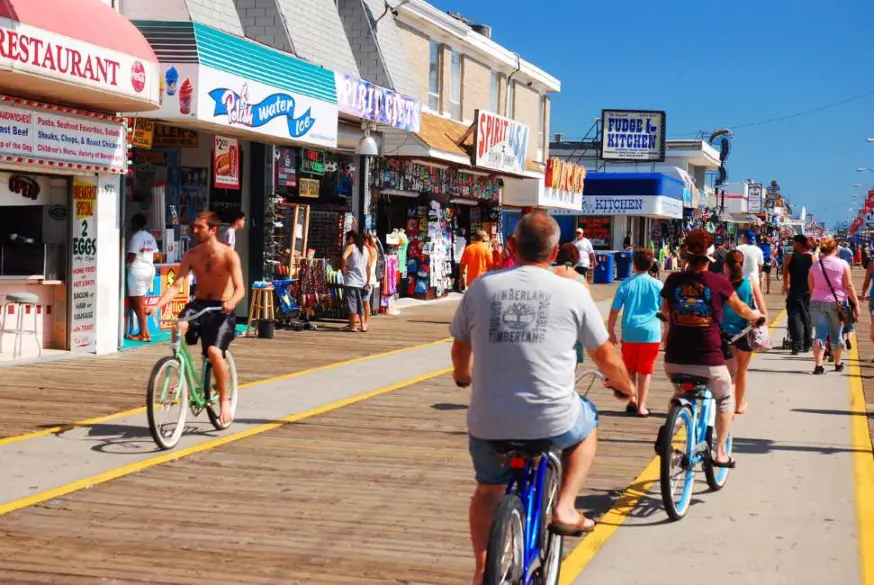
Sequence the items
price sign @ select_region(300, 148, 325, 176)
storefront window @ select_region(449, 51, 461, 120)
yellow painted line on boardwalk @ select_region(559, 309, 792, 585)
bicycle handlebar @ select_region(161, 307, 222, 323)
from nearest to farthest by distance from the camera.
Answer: yellow painted line on boardwalk @ select_region(559, 309, 792, 585) → bicycle handlebar @ select_region(161, 307, 222, 323) → price sign @ select_region(300, 148, 325, 176) → storefront window @ select_region(449, 51, 461, 120)

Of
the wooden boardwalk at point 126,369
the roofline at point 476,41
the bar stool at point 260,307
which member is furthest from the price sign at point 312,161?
the roofline at point 476,41

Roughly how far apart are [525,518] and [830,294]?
11.8 meters

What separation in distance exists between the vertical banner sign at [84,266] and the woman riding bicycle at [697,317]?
937cm

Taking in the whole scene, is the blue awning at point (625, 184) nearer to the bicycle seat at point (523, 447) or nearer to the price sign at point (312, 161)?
the price sign at point (312, 161)

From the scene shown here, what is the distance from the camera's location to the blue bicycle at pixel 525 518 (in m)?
4.42

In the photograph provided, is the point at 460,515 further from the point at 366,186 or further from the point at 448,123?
the point at 448,123

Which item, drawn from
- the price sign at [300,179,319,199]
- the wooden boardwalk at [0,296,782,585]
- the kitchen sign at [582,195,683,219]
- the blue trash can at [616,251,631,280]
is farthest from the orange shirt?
the kitchen sign at [582,195,683,219]

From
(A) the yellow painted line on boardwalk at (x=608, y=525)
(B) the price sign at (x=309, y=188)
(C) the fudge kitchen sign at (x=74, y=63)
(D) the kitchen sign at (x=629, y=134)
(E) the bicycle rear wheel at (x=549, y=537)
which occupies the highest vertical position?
(D) the kitchen sign at (x=629, y=134)

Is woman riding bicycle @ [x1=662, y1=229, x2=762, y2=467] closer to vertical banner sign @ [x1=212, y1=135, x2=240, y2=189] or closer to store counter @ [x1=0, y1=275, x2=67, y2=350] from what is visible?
store counter @ [x1=0, y1=275, x2=67, y2=350]

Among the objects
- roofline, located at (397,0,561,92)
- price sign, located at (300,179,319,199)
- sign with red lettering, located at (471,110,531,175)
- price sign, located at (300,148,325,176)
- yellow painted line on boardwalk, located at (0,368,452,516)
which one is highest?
roofline, located at (397,0,561,92)

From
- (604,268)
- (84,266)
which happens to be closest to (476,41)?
(604,268)

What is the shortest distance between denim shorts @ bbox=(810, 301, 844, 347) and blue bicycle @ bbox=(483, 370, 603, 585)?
37.2ft

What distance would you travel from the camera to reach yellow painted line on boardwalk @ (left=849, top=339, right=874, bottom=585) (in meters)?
6.57

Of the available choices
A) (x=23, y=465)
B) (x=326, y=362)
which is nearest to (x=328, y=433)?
(x=23, y=465)
